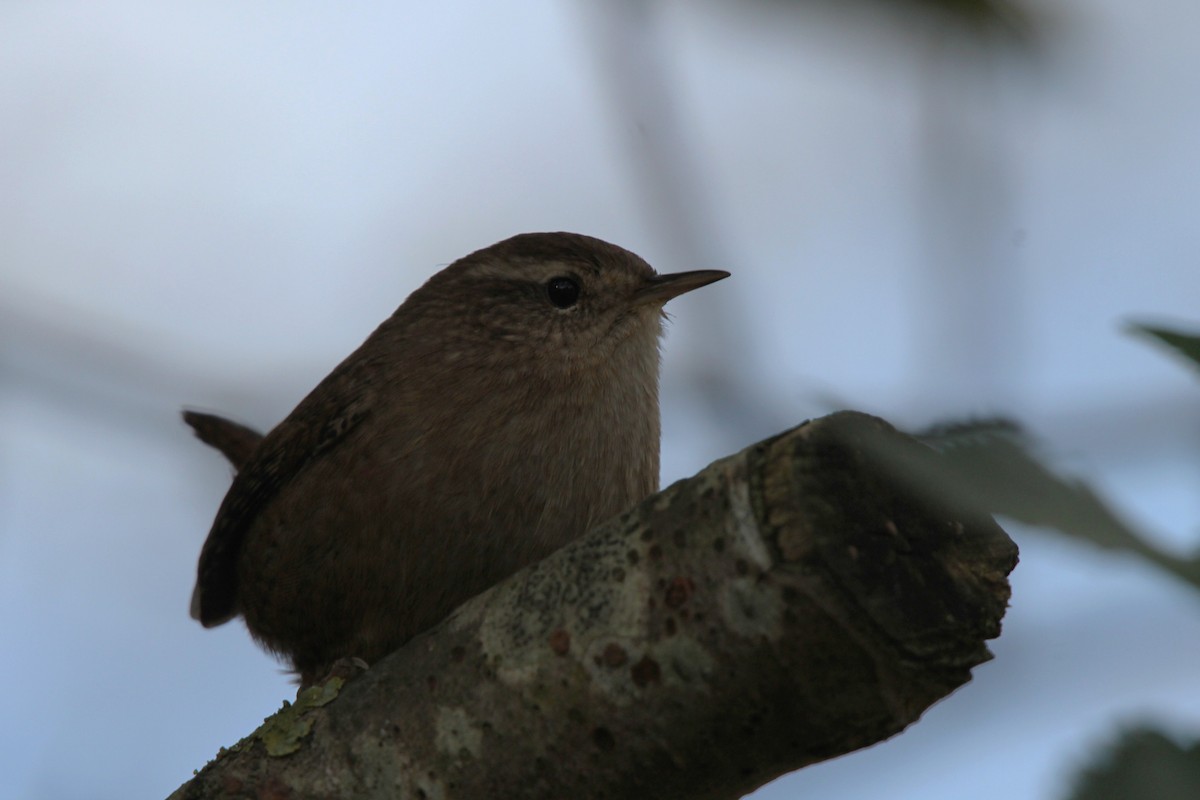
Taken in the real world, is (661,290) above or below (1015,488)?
below

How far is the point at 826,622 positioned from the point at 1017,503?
109 centimetres

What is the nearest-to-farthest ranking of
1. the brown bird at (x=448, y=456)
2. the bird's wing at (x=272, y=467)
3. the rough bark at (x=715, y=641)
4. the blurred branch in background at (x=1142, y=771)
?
the blurred branch in background at (x=1142, y=771) → the rough bark at (x=715, y=641) → the brown bird at (x=448, y=456) → the bird's wing at (x=272, y=467)

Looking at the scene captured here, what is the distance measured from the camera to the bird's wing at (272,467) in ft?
12.1

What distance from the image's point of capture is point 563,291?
4.07 m

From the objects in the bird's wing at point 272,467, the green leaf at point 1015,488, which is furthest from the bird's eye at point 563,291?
the green leaf at point 1015,488

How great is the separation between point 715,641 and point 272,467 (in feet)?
7.47

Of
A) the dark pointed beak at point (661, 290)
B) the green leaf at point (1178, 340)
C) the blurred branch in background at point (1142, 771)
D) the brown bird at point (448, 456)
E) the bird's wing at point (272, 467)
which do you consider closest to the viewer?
the blurred branch in background at point (1142, 771)

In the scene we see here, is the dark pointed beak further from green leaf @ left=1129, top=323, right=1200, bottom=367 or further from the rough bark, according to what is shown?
green leaf @ left=1129, top=323, right=1200, bottom=367

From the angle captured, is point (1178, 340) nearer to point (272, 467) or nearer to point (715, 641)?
point (715, 641)

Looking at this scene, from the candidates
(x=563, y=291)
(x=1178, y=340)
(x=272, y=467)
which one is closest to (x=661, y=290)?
(x=563, y=291)

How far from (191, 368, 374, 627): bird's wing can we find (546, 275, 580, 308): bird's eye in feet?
2.25

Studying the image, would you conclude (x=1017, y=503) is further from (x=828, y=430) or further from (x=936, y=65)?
(x=828, y=430)

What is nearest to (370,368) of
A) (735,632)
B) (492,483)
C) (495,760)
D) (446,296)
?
(446,296)

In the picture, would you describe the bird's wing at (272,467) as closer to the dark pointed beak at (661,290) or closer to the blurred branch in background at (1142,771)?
the dark pointed beak at (661,290)
